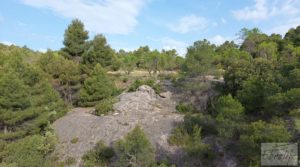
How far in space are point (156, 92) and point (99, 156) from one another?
1388cm

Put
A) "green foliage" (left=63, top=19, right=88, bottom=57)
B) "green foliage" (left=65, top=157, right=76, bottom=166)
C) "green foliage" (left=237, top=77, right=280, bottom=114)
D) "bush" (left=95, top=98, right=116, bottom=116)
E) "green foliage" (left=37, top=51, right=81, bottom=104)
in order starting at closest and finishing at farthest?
"green foliage" (left=65, top=157, right=76, bottom=166), "green foliage" (left=237, top=77, right=280, bottom=114), "bush" (left=95, top=98, right=116, bottom=116), "green foliage" (left=37, top=51, right=81, bottom=104), "green foliage" (left=63, top=19, right=88, bottom=57)

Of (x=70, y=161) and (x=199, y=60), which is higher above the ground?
(x=199, y=60)

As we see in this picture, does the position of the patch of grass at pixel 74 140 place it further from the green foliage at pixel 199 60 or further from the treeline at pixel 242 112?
the green foliage at pixel 199 60

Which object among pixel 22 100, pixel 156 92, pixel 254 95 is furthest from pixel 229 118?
pixel 22 100

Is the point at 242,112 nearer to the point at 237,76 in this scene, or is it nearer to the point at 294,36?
the point at 237,76

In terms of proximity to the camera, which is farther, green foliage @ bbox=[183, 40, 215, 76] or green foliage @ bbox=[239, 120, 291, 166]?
green foliage @ bbox=[183, 40, 215, 76]

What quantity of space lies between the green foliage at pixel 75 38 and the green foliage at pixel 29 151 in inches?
722

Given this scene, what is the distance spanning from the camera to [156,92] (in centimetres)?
3444

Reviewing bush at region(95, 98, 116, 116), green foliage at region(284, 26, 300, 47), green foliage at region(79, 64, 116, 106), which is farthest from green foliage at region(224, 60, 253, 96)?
green foliage at region(284, 26, 300, 47)

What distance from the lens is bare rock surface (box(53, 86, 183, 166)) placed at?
2325cm

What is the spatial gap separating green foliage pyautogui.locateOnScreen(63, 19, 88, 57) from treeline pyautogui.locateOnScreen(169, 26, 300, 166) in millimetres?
14977

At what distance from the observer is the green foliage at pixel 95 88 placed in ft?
106

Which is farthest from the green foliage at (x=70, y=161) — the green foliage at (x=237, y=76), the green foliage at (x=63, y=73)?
the green foliage at (x=237, y=76)

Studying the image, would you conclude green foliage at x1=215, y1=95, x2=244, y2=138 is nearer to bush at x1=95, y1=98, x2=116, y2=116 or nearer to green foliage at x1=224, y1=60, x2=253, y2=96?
green foliage at x1=224, y1=60, x2=253, y2=96
